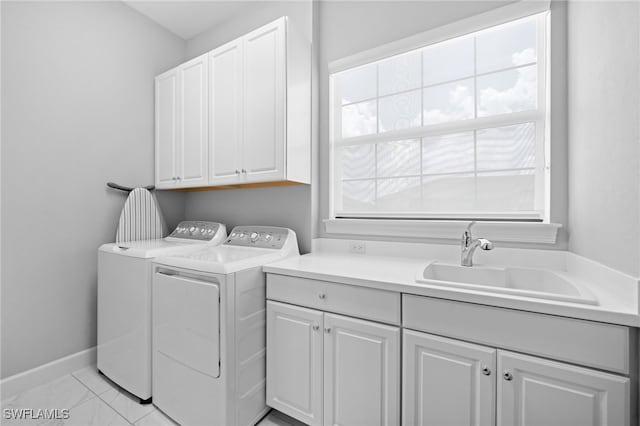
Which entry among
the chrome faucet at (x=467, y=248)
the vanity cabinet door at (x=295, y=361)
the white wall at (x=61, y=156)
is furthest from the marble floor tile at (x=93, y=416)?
the chrome faucet at (x=467, y=248)

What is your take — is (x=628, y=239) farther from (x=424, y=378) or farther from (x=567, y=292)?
(x=424, y=378)

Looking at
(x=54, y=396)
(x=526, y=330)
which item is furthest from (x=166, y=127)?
(x=526, y=330)

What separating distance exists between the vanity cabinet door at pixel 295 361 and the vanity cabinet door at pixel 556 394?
781 millimetres

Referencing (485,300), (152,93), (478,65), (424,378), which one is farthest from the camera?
(152,93)

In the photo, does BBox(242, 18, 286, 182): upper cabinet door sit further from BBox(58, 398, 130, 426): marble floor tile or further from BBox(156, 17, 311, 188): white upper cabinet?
BBox(58, 398, 130, 426): marble floor tile

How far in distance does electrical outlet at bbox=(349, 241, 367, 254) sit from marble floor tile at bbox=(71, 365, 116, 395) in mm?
1874

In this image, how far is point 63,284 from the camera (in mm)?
2049

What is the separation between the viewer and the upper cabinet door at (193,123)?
88.8 inches

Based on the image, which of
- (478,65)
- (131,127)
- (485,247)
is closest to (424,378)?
(485,247)

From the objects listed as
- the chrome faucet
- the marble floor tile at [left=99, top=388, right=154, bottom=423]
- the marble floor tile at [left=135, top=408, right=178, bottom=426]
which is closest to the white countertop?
the chrome faucet

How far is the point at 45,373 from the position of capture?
6.34ft

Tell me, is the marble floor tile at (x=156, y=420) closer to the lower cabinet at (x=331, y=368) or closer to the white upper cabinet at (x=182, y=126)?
the lower cabinet at (x=331, y=368)

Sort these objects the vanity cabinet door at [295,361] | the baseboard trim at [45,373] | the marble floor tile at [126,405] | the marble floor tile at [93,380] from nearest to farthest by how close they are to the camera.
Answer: the vanity cabinet door at [295,361], the marble floor tile at [126,405], the baseboard trim at [45,373], the marble floor tile at [93,380]

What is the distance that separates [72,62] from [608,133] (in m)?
3.18
